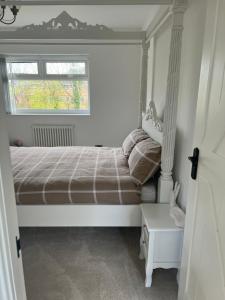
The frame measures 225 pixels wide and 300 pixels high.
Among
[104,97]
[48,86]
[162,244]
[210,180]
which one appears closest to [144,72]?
[104,97]

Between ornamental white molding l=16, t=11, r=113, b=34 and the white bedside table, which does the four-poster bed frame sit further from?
the white bedside table

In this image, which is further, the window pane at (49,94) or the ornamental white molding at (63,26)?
the window pane at (49,94)

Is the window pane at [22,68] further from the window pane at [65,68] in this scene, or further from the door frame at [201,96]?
the door frame at [201,96]

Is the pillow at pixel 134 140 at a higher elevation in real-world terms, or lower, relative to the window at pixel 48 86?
lower

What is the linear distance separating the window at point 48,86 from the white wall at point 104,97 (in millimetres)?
171

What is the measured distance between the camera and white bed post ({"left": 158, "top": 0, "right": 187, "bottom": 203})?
5.28 ft

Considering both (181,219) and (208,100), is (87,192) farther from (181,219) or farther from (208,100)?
(208,100)

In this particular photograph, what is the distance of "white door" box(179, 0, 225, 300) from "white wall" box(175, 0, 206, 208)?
47cm

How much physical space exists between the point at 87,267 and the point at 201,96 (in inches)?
61.3

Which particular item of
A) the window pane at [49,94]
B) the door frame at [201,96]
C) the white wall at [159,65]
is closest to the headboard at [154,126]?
the white wall at [159,65]

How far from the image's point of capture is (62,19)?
6.86 feet

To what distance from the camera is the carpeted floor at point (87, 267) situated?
5.40 ft

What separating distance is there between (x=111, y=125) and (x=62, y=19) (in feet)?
8.17

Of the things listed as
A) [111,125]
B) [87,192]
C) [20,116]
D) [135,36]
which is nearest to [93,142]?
[111,125]
